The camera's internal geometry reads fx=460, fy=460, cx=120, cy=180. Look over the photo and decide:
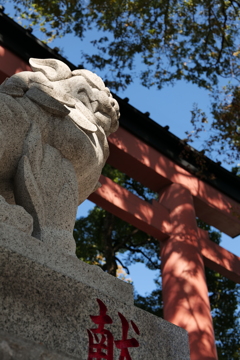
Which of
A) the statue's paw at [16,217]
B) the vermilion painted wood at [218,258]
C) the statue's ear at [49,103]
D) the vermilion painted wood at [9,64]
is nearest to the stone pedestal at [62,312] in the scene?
the statue's paw at [16,217]

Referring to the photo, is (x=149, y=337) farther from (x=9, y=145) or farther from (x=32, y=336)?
(x=9, y=145)

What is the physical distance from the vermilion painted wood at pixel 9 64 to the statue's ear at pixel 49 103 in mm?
3839

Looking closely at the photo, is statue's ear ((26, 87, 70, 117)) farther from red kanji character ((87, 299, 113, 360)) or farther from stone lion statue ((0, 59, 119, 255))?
red kanji character ((87, 299, 113, 360))

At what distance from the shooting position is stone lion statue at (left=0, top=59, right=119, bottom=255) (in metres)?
2.21

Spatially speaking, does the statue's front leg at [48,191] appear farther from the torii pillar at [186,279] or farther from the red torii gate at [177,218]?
the torii pillar at [186,279]

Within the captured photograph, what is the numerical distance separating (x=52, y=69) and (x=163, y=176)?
A: 4.57 m

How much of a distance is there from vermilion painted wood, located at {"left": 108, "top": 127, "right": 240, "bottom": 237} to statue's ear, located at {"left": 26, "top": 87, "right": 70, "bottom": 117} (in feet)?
13.9

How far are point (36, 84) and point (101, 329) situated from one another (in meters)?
1.42

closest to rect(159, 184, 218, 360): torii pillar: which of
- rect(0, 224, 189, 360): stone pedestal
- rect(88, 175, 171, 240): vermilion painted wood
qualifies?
rect(88, 175, 171, 240): vermilion painted wood

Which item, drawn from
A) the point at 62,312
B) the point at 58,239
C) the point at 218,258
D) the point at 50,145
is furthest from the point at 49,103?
the point at 218,258

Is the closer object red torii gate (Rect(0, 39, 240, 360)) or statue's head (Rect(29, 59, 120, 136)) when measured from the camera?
statue's head (Rect(29, 59, 120, 136))

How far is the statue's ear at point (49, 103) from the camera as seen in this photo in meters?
2.52

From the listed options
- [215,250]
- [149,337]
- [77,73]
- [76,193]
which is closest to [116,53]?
[215,250]

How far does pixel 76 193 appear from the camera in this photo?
2486 millimetres
